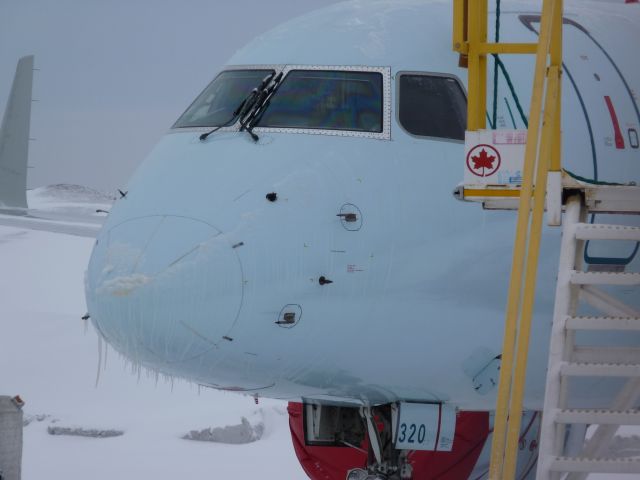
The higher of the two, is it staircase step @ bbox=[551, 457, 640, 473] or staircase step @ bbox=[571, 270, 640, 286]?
staircase step @ bbox=[571, 270, 640, 286]

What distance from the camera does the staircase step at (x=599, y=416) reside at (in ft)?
22.7

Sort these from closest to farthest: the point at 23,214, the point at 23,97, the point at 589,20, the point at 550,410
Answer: the point at 550,410, the point at 589,20, the point at 23,214, the point at 23,97

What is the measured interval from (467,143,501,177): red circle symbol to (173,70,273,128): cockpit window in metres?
2.00

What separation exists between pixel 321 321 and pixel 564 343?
72.7 inches

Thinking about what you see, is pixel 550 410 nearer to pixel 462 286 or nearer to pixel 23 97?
pixel 462 286

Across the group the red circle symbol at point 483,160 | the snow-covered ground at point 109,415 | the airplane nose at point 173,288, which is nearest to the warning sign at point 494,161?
the red circle symbol at point 483,160

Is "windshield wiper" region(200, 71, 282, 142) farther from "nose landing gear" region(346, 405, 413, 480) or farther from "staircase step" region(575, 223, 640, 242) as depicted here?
"staircase step" region(575, 223, 640, 242)

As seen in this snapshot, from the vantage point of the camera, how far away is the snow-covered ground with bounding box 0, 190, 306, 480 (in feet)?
68.3

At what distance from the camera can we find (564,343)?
712 cm

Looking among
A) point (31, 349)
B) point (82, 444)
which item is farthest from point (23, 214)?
point (82, 444)

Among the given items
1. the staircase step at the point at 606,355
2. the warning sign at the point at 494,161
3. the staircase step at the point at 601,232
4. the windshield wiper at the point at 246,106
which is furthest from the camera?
the windshield wiper at the point at 246,106

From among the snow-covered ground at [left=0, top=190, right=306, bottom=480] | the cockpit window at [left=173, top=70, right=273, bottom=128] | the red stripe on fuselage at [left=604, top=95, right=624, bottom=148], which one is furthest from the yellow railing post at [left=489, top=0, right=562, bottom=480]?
the snow-covered ground at [left=0, top=190, right=306, bottom=480]

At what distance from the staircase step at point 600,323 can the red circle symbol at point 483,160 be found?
1232 mm

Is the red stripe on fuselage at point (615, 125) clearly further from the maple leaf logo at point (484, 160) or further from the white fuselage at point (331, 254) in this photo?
the maple leaf logo at point (484, 160)
